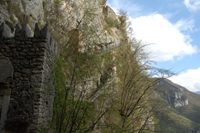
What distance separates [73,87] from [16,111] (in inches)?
123

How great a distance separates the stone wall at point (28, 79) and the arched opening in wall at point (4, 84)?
0.30 ft

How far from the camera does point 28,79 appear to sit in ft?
37.7

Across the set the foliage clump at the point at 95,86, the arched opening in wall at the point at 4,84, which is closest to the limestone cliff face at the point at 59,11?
the foliage clump at the point at 95,86

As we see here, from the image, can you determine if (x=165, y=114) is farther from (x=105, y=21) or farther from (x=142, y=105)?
(x=105, y=21)

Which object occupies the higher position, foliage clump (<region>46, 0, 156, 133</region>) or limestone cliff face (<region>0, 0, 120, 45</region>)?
limestone cliff face (<region>0, 0, 120, 45</region>)

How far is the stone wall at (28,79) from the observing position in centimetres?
1116

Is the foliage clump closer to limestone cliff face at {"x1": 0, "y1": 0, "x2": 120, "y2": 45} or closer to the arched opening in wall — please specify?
limestone cliff face at {"x1": 0, "y1": 0, "x2": 120, "y2": 45}

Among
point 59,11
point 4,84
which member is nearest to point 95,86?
point 4,84

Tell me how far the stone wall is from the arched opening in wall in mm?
93

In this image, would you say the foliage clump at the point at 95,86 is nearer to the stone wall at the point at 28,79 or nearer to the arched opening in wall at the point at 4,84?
the stone wall at the point at 28,79

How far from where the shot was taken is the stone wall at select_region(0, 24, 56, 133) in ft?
36.6

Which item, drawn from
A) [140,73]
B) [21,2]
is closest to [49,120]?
[140,73]

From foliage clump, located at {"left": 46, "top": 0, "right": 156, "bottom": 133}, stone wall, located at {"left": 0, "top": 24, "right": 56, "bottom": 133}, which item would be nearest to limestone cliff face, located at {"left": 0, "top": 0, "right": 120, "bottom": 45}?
foliage clump, located at {"left": 46, "top": 0, "right": 156, "bottom": 133}

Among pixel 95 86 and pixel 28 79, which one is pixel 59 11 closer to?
pixel 95 86
